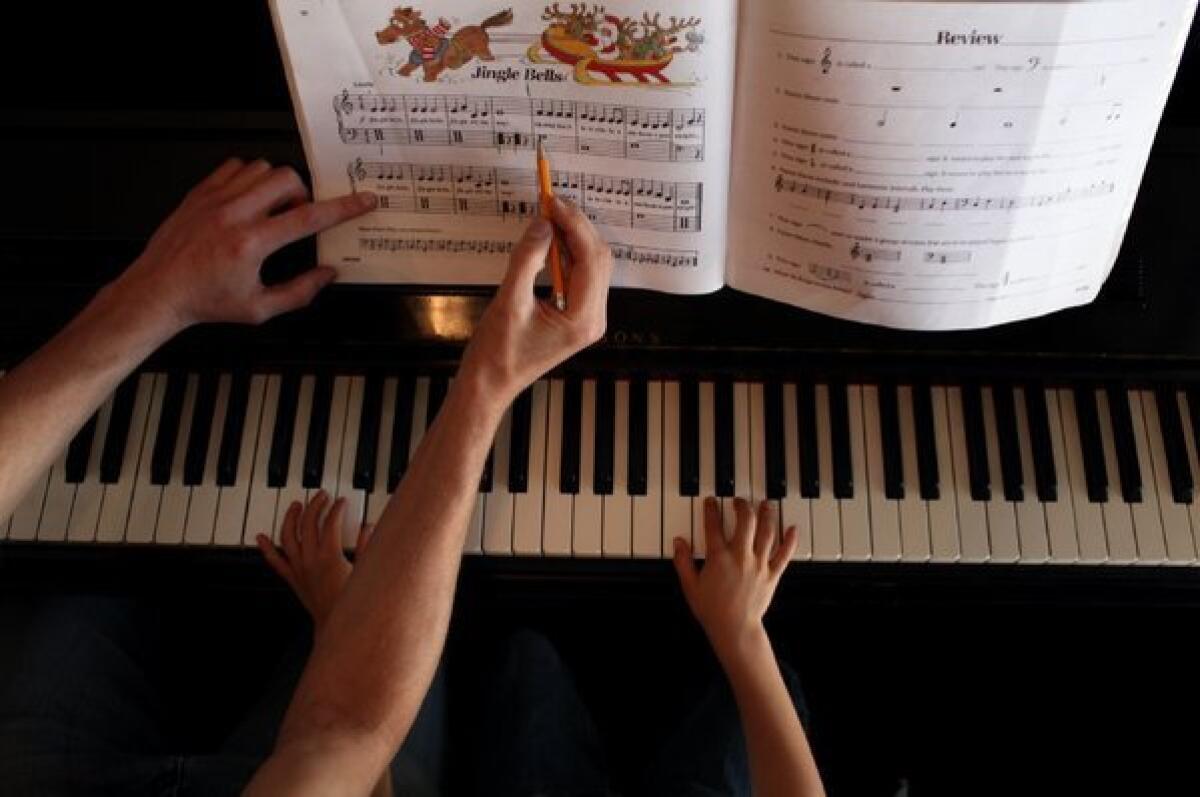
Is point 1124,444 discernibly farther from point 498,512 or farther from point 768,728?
point 498,512

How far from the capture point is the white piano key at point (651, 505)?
1.38 m

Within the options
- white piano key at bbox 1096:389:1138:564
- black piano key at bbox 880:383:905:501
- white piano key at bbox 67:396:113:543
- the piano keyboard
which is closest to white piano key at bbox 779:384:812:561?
the piano keyboard

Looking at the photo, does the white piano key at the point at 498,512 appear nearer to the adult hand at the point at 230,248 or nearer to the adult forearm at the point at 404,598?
the adult forearm at the point at 404,598

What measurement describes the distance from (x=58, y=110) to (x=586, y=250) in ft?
2.55

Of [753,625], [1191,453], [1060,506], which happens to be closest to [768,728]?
[753,625]

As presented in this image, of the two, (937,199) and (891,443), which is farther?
(891,443)

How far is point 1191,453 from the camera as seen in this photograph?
139 centimetres

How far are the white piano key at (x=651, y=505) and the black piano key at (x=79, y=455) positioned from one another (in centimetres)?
83

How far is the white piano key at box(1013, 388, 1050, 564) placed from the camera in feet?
4.50

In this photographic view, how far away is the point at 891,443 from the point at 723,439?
0.81 feet

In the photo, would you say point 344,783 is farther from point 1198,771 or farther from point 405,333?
point 1198,771

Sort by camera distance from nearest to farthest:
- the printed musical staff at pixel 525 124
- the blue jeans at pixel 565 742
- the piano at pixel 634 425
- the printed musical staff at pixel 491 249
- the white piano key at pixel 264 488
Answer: the printed musical staff at pixel 525 124
the printed musical staff at pixel 491 249
the piano at pixel 634 425
the white piano key at pixel 264 488
the blue jeans at pixel 565 742

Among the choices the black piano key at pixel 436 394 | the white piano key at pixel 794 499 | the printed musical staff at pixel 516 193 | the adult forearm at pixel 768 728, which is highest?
the printed musical staff at pixel 516 193

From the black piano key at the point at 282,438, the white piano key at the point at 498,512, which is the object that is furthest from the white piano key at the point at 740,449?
the black piano key at the point at 282,438
